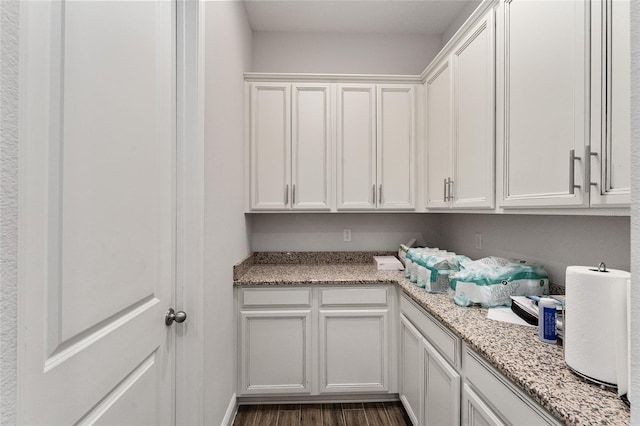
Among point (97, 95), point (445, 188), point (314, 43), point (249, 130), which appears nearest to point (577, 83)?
point (445, 188)

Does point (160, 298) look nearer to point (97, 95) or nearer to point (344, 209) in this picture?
point (97, 95)

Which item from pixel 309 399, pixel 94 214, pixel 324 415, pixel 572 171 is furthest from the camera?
pixel 309 399

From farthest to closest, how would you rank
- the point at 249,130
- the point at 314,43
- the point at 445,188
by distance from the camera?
the point at 314,43 < the point at 249,130 < the point at 445,188

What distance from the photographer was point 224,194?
5.59 ft

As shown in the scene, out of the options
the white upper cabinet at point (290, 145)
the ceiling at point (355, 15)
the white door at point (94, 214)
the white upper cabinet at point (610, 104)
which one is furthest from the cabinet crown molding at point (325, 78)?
the white upper cabinet at point (610, 104)

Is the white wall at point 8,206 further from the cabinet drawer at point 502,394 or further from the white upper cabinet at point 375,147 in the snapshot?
the white upper cabinet at point 375,147

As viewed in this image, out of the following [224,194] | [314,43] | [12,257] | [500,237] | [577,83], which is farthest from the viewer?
[314,43]

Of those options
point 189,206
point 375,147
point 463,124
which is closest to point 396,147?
point 375,147

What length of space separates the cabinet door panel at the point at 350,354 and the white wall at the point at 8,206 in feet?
5.57

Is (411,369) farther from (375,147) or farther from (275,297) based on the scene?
(375,147)

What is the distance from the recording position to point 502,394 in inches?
37.3

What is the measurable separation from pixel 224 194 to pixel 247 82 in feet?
3.54

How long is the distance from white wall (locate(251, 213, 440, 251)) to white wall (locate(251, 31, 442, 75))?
1.31 meters

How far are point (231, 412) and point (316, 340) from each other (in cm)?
68
